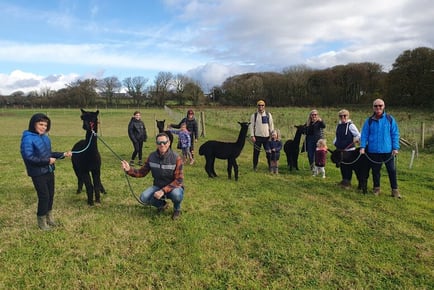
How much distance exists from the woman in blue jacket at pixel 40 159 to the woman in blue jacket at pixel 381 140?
559 cm

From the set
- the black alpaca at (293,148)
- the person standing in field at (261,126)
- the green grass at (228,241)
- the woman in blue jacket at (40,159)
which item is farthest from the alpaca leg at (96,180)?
the black alpaca at (293,148)

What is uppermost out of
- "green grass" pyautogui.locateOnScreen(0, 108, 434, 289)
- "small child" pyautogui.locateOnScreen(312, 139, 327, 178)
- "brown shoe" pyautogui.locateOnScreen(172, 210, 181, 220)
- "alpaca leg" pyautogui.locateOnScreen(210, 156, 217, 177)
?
"small child" pyautogui.locateOnScreen(312, 139, 327, 178)

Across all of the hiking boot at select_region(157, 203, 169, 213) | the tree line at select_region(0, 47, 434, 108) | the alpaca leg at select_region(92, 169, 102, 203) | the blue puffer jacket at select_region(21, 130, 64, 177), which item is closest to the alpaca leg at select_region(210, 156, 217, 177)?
the hiking boot at select_region(157, 203, 169, 213)

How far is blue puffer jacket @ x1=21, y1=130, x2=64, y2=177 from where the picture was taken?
4.05m

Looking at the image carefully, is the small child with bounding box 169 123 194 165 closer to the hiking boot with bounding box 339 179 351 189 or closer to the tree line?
the hiking boot with bounding box 339 179 351 189

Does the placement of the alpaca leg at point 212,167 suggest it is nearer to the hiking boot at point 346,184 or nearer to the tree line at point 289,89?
the hiking boot at point 346,184

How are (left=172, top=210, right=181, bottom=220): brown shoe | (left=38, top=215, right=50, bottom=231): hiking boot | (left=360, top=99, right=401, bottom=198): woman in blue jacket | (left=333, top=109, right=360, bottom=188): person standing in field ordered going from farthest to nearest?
1. (left=333, top=109, right=360, bottom=188): person standing in field
2. (left=360, top=99, right=401, bottom=198): woman in blue jacket
3. (left=172, top=210, right=181, bottom=220): brown shoe
4. (left=38, top=215, right=50, bottom=231): hiking boot

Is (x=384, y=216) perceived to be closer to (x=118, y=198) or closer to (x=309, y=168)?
(x=309, y=168)

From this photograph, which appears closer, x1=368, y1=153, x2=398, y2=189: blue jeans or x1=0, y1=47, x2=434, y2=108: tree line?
x1=368, y1=153, x2=398, y2=189: blue jeans

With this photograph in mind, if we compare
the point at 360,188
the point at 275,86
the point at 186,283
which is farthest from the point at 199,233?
the point at 275,86

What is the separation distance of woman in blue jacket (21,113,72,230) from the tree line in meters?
45.5

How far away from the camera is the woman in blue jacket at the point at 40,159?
408cm

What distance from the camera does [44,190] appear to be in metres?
4.29

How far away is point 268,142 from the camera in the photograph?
7941mm
